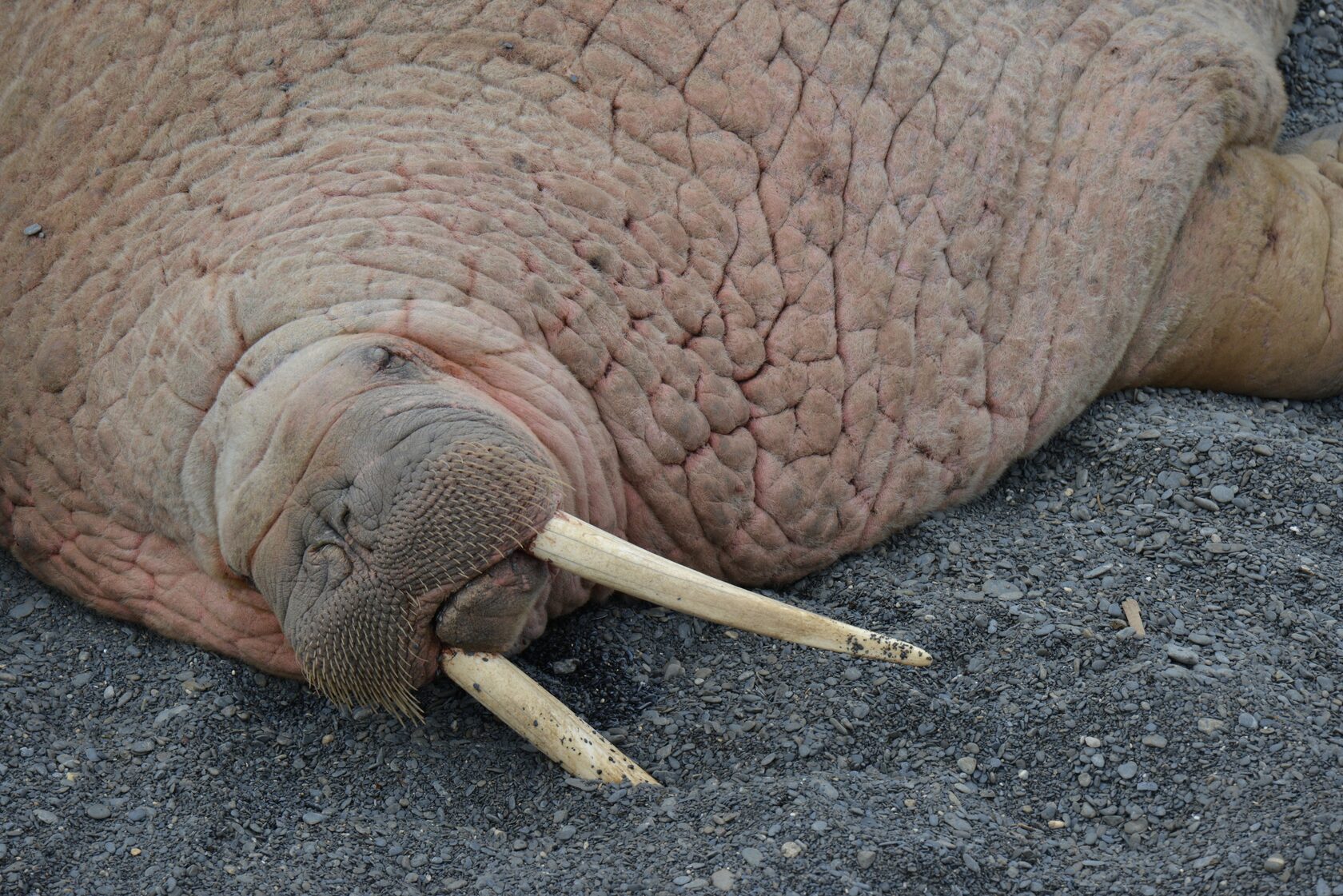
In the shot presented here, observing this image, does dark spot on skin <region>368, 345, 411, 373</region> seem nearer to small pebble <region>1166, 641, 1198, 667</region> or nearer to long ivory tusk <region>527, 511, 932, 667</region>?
long ivory tusk <region>527, 511, 932, 667</region>

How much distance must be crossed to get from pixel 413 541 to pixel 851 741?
109 cm

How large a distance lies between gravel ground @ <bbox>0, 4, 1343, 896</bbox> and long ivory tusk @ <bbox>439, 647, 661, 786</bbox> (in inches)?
2.4

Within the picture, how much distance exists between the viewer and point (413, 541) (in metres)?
2.99

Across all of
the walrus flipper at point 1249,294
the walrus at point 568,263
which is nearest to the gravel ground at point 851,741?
the walrus at point 568,263

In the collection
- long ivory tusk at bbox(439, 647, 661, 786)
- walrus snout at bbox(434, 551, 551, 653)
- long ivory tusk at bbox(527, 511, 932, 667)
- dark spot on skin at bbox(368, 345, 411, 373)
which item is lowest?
long ivory tusk at bbox(439, 647, 661, 786)

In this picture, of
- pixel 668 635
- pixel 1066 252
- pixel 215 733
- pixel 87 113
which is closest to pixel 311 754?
pixel 215 733

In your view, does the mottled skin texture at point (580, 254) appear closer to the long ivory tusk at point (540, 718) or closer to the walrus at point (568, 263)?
the walrus at point (568, 263)

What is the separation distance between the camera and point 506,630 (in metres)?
3.15

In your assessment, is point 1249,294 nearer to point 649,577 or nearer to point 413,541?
point 649,577

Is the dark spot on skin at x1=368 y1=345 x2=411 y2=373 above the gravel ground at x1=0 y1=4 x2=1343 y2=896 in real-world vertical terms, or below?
above

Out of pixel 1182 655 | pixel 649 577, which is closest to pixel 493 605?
pixel 649 577

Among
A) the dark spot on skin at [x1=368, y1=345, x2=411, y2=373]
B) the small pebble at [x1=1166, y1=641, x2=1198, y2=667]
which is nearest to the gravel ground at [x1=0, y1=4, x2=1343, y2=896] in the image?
the small pebble at [x1=1166, y1=641, x2=1198, y2=667]

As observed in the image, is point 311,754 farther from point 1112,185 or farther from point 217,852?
point 1112,185

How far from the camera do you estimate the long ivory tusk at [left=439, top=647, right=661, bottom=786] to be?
10.3ft
